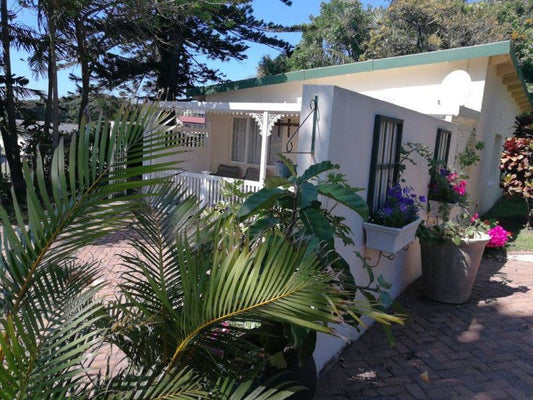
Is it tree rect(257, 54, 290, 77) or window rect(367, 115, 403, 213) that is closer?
window rect(367, 115, 403, 213)

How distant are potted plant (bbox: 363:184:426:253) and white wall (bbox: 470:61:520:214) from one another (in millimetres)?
5404

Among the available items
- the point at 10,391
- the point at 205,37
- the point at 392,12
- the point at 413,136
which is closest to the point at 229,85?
the point at 205,37

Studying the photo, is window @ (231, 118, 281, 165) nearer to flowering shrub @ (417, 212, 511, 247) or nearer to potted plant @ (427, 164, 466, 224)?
potted plant @ (427, 164, 466, 224)

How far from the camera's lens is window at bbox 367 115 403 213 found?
3965 mm

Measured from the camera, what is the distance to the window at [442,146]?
591 cm

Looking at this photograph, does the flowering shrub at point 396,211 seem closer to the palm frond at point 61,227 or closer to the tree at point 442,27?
the palm frond at point 61,227

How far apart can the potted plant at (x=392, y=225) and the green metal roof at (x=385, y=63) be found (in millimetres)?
5058

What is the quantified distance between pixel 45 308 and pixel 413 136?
14.6 feet

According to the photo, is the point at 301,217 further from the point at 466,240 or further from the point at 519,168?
the point at 519,168

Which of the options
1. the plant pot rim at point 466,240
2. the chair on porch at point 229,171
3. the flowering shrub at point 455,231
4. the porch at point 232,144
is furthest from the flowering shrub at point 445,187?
A: the chair on porch at point 229,171

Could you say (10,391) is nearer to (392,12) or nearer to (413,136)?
(413,136)

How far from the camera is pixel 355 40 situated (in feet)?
79.6

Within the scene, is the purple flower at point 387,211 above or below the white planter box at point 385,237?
above

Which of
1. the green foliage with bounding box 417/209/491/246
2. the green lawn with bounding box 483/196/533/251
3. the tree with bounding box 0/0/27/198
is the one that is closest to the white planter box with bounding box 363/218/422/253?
the green foliage with bounding box 417/209/491/246
